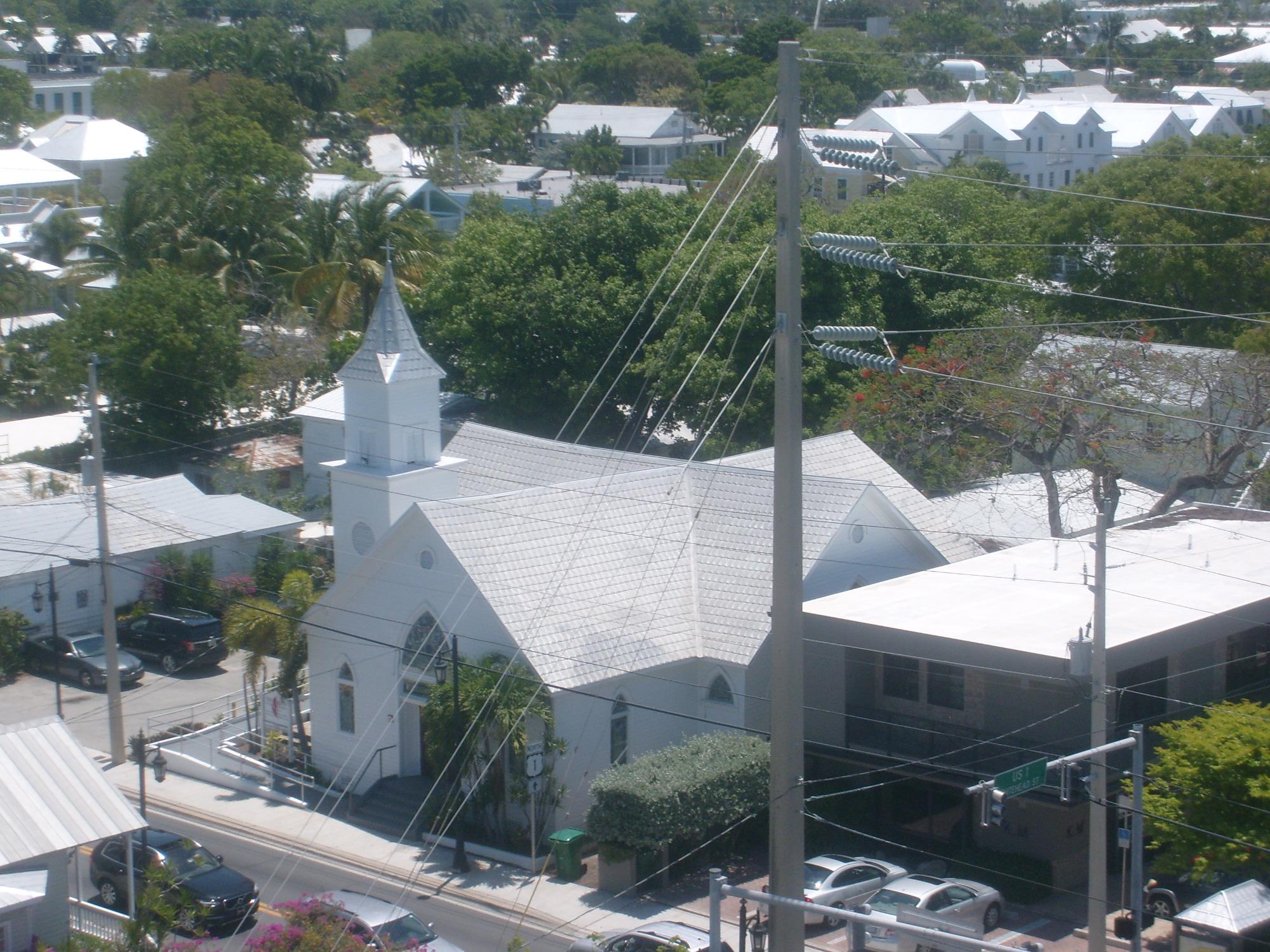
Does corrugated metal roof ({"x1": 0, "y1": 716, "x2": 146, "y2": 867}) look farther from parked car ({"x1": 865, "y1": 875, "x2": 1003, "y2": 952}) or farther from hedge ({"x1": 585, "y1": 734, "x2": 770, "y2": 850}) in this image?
parked car ({"x1": 865, "y1": 875, "x2": 1003, "y2": 952})

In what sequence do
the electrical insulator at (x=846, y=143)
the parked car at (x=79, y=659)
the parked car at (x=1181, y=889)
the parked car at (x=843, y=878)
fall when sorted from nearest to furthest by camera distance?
the electrical insulator at (x=846, y=143)
the parked car at (x=1181, y=889)
the parked car at (x=843, y=878)
the parked car at (x=79, y=659)

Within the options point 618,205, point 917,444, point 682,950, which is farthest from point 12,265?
point 682,950

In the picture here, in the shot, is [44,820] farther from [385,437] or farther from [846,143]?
[846,143]

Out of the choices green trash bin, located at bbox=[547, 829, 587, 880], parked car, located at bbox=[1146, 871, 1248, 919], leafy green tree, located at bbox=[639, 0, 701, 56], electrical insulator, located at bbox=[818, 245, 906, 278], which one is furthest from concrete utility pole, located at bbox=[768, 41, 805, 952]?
leafy green tree, located at bbox=[639, 0, 701, 56]

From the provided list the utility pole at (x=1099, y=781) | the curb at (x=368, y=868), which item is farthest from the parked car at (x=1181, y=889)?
the curb at (x=368, y=868)

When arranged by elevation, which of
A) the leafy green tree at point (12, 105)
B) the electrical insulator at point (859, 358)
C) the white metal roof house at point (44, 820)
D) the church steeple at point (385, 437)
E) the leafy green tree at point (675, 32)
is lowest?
the white metal roof house at point (44, 820)

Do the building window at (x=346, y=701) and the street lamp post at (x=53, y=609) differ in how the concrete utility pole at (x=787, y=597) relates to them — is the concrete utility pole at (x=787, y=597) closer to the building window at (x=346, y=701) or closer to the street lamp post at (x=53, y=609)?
the building window at (x=346, y=701)
